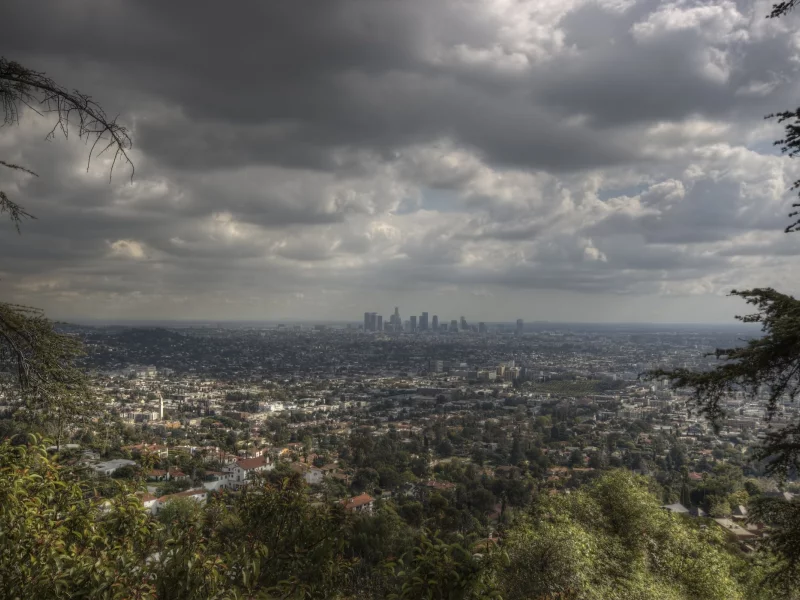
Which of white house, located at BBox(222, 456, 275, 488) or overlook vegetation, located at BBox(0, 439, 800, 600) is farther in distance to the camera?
white house, located at BBox(222, 456, 275, 488)

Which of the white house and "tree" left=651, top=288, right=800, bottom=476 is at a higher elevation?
"tree" left=651, top=288, right=800, bottom=476

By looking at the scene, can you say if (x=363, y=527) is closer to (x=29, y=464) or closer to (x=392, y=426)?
(x=29, y=464)

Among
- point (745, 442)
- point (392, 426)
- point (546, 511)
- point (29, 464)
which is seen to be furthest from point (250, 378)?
point (29, 464)

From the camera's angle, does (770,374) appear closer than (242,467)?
Yes

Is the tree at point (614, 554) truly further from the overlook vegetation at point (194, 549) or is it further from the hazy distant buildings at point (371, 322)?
the hazy distant buildings at point (371, 322)

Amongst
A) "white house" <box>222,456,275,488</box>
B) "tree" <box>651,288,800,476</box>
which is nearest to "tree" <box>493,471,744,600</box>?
"tree" <box>651,288,800,476</box>

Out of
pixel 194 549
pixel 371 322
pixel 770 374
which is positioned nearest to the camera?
pixel 194 549

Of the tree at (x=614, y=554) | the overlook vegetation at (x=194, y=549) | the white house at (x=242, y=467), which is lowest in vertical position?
the white house at (x=242, y=467)

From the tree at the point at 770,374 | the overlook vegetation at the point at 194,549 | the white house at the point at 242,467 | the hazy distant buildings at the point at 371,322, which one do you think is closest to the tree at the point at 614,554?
the overlook vegetation at the point at 194,549

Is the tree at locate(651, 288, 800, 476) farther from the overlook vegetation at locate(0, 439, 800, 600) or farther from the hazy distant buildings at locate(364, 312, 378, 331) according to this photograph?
the hazy distant buildings at locate(364, 312, 378, 331)

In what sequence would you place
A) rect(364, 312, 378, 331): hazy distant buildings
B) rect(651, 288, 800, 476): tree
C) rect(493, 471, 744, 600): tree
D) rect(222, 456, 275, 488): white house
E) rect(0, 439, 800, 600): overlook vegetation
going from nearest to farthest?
1. rect(0, 439, 800, 600): overlook vegetation
2. rect(651, 288, 800, 476): tree
3. rect(493, 471, 744, 600): tree
4. rect(222, 456, 275, 488): white house
5. rect(364, 312, 378, 331): hazy distant buildings

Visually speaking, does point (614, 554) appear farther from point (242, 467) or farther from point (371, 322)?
point (371, 322)

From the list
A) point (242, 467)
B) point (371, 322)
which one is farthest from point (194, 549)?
point (371, 322)

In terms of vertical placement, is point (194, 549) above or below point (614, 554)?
above
